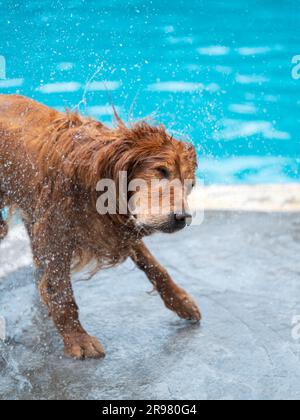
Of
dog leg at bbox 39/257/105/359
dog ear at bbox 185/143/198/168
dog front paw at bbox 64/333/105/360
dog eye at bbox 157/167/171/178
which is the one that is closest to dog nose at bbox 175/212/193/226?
dog eye at bbox 157/167/171/178

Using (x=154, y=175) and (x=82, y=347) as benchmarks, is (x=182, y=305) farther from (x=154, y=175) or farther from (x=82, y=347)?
(x=154, y=175)

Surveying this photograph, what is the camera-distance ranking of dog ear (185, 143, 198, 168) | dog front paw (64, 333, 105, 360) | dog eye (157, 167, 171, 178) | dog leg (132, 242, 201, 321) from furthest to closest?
dog leg (132, 242, 201, 321) < dog front paw (64, 333, 105, 360) < dog ear (185, 143, 198, 168) < dog eye (157, 167, 171, 178)

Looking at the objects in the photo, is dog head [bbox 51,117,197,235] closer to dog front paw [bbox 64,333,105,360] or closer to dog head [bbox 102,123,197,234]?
dog head [bbox 102,123,197,234]

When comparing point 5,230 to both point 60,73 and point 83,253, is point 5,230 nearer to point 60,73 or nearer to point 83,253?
point 83,253

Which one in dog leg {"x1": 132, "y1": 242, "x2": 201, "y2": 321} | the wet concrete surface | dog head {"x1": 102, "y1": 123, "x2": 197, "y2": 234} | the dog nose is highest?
dog head {"x1": 102, "y1": 123, "x2": 197, "y2": 234}

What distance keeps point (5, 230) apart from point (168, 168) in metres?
1.91

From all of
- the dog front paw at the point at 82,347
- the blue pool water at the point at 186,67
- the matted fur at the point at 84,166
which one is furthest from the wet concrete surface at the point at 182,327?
the blue pool water at the point at 186,67

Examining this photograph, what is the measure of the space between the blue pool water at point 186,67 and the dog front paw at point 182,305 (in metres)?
3.79

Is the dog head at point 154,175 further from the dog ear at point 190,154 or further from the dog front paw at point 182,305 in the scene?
the dog front paw at point 182,305

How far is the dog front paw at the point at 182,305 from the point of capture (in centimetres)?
471

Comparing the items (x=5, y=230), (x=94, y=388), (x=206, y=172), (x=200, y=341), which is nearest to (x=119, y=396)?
(x=94, y=388)

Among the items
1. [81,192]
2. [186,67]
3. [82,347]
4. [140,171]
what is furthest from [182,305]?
[186,67]

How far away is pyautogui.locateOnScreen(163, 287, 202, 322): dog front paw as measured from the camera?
15.5ft

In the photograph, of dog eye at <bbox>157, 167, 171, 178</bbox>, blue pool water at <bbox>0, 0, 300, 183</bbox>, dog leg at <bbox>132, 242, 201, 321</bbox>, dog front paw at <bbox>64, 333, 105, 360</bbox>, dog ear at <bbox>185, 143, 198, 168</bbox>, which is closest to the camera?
dog eye at <bbox>157, 167, 171, 178</bbox>
